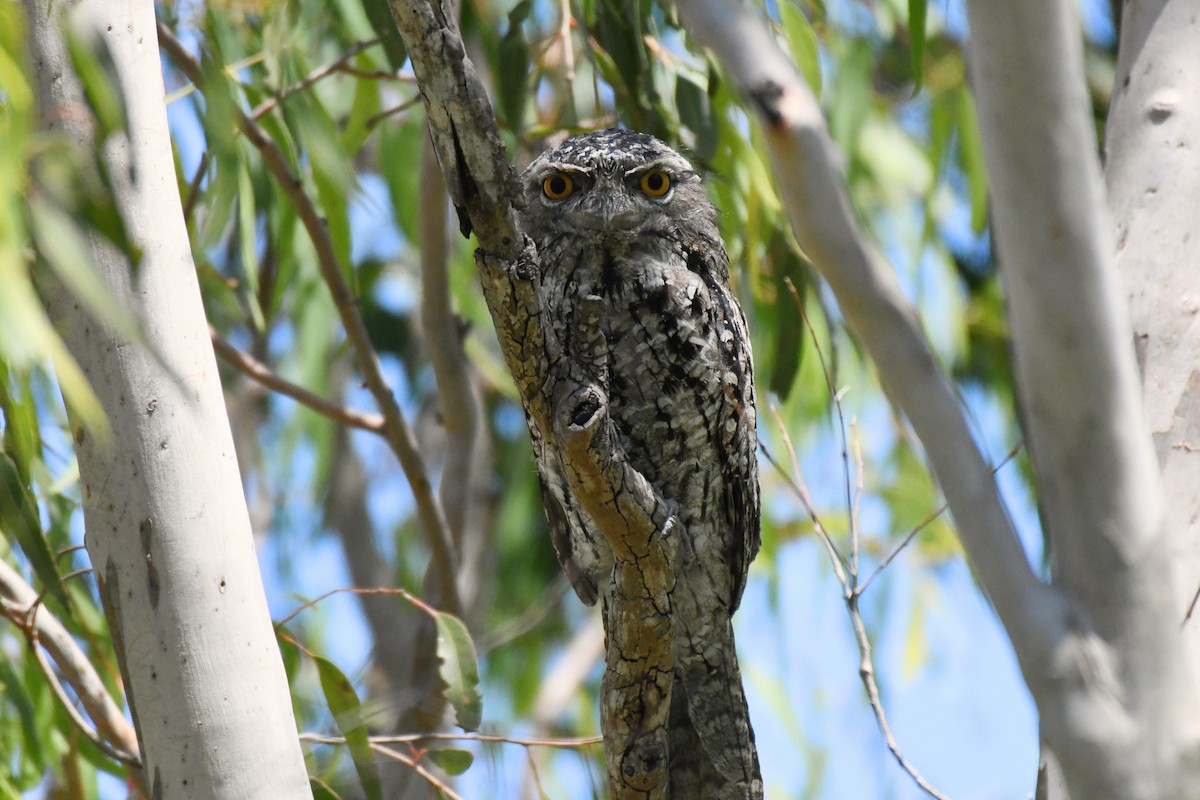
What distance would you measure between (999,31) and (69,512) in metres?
2.70

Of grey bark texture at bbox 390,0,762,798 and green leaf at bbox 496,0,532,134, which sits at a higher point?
green leaf at bbox 496,0,532,134

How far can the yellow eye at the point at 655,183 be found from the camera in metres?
2.66

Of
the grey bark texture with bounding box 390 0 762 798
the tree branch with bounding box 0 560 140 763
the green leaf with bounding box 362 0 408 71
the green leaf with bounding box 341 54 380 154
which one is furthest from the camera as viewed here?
the green leaf with bounding box 341 54 380 154

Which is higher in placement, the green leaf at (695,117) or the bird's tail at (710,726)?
the green leaf at (695,117)

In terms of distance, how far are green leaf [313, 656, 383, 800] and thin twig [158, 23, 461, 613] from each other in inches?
25.3

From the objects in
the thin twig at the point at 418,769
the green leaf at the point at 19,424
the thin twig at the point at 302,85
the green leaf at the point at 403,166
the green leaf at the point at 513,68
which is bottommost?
the thin twig at the point at 418,769

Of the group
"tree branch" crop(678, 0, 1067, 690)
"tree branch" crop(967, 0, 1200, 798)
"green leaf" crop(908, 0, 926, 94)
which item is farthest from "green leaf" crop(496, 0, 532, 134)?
"tree branch" crop(967, 0, 1200, 798)

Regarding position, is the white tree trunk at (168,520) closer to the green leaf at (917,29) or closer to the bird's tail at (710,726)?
the bird's tail at (710,726)

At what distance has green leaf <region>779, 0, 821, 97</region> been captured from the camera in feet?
9.50

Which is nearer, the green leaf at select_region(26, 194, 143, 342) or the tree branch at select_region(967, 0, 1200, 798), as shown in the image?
the green leaf at select_region(26, 194, 143, 342)

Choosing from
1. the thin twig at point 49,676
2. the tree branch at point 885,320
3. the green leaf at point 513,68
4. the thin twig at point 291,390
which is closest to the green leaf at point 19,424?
the thin twig at point 49,676

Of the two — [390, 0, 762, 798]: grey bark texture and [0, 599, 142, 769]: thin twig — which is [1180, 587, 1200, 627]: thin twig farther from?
[0, 599, 142, 769]: thin twig

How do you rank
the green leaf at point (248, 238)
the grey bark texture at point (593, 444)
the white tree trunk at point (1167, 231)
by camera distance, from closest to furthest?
the grey bark texture at point (593, 444) < the white tree trunk at point (1167, 231) < the green leaf at point (248, 238)

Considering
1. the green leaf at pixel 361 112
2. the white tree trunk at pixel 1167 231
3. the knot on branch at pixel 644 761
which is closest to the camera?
the white tree trunk at pixel 1167 231
